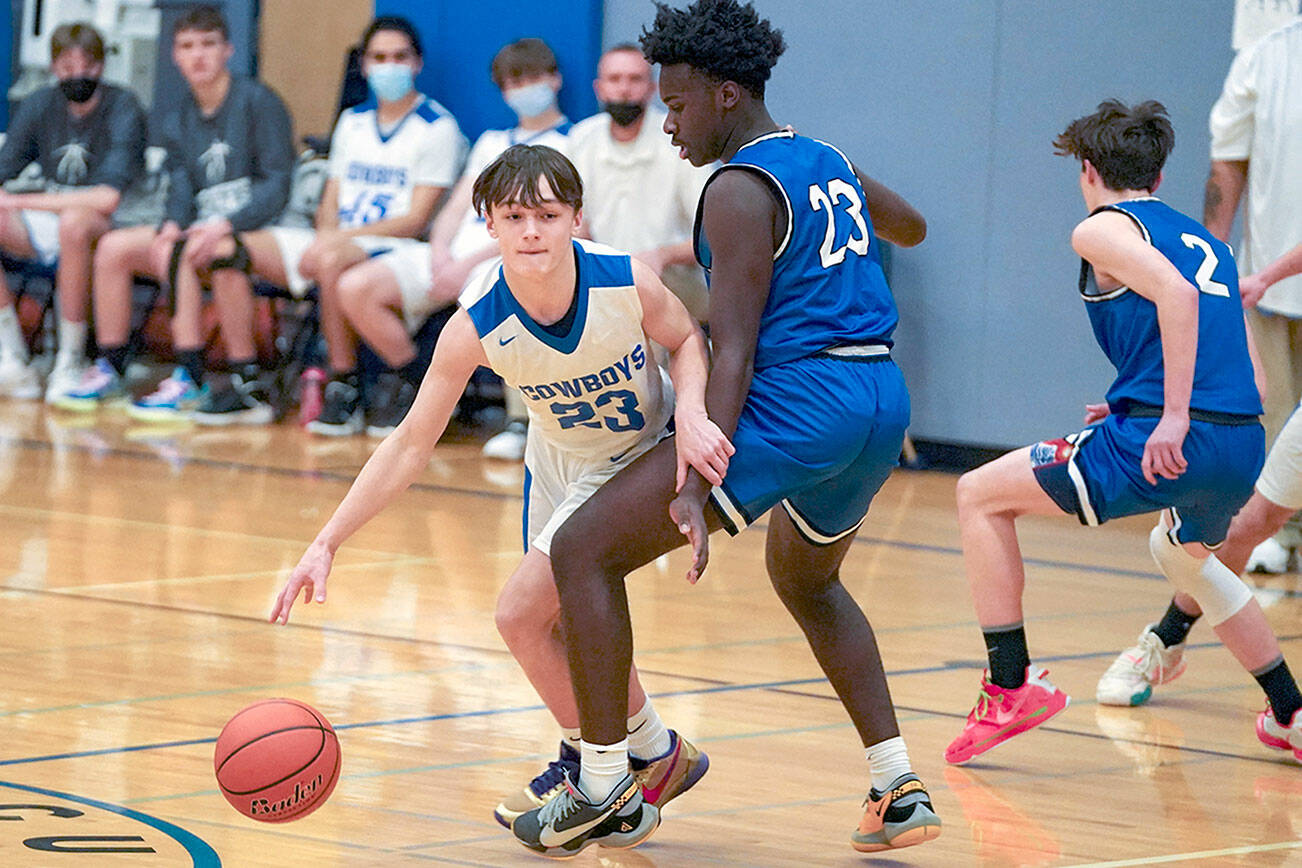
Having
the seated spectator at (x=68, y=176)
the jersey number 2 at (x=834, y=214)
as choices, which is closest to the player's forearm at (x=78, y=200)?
the seated spectator at (x=68, y=176)

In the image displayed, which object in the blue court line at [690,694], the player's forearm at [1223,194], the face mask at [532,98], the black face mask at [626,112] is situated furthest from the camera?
the face mask at [532,98]

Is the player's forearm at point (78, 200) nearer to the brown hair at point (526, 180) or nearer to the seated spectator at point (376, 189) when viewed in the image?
the seated spectator at point (376, 189)

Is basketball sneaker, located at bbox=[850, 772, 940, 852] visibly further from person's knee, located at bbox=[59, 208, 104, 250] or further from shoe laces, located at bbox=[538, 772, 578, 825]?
person's knee, located at bbox=[59, 208, 104, 250]

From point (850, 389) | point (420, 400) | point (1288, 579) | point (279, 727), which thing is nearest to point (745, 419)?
point (850, 389)

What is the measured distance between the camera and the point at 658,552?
129 inches

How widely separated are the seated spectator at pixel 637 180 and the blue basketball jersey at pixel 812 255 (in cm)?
505

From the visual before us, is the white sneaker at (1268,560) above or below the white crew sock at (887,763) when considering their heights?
below

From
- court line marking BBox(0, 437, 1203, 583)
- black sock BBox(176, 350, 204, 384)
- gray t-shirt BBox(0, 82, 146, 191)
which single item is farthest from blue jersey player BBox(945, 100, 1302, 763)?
gray t-shirt BBox(0, 82, 146, 191)

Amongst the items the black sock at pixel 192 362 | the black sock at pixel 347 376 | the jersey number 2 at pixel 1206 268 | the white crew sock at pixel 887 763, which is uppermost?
the jersey number 2 at pixel 1206 268

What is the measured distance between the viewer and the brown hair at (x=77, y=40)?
399 inches

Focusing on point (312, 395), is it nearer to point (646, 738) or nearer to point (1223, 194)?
point (1223, 194)

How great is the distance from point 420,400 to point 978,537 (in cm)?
144

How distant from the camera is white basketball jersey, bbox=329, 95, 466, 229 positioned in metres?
9.40

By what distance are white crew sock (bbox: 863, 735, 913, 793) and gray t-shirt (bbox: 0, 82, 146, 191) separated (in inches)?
300
